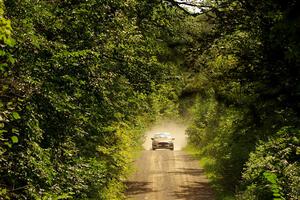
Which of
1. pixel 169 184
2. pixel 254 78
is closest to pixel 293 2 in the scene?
pixel 254 78

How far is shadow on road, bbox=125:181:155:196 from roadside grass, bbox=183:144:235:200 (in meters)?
3.12

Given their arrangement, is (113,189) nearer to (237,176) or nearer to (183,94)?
(237,176)

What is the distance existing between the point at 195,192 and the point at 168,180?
269cm

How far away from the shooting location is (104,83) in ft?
38.7

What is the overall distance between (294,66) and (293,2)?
166 cm

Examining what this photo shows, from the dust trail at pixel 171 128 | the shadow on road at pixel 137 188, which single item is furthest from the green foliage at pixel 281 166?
the dust trail at pixel 171 128

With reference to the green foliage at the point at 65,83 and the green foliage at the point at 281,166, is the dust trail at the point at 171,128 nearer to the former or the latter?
the green foliage at the point at 65,83

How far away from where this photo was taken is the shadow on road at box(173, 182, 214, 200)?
785 inches

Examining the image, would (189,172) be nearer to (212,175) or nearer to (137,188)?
(212,175)

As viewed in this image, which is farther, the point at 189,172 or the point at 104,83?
the point at 189,172

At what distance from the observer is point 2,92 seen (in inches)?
270

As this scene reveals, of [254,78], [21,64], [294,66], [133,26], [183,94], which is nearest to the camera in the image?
[21,64]

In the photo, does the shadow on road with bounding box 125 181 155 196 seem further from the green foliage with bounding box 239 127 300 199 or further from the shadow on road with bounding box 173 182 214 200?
the green foliage with bounding box 239 127 300 199

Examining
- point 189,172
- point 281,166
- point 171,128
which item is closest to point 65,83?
point 281,166
